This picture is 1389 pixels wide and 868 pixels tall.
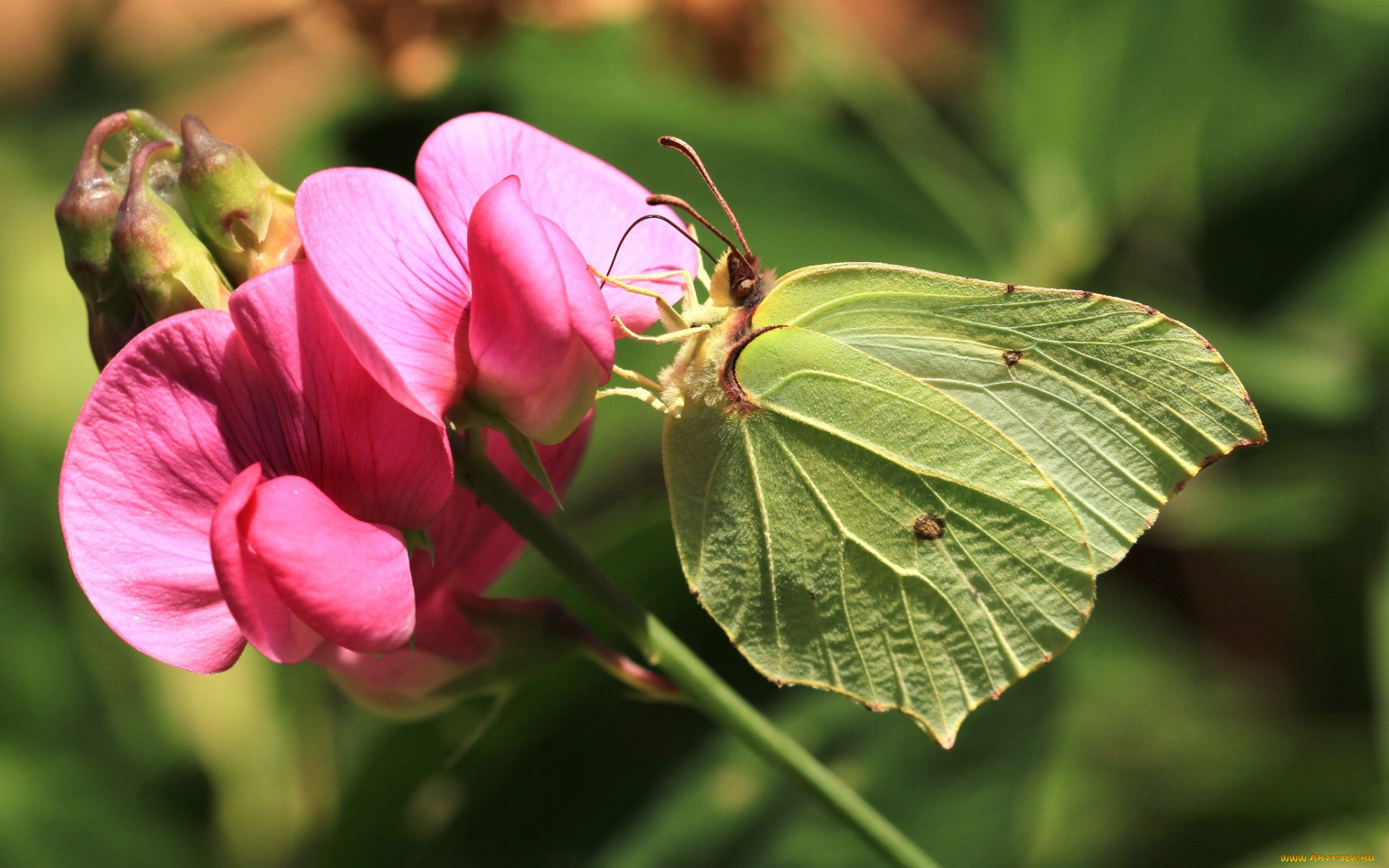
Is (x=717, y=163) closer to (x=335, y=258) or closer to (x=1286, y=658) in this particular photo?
(x=335, y=258)

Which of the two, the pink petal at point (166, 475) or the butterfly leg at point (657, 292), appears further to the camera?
the butterfly leg at point (657, 292)

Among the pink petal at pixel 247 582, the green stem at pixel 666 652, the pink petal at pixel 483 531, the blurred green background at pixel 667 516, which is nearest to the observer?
the pink petal at pixel 247 582

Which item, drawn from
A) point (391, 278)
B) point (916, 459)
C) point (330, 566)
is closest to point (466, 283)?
point (391, 278)

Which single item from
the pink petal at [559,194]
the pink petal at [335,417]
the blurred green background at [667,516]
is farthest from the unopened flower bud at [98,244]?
the blurred green background at [667,516]

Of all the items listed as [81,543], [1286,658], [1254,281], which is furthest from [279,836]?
[1254,281]

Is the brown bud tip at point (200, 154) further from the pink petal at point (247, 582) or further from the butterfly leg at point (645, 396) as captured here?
the butterfly leg at point (645, 396)

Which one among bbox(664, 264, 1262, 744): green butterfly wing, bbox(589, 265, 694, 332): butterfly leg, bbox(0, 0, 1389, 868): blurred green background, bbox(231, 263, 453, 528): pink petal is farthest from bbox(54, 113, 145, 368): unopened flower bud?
bbox(0, 0, 1389, 868): blurred green background

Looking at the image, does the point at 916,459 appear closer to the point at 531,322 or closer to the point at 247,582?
the point at 531,322
